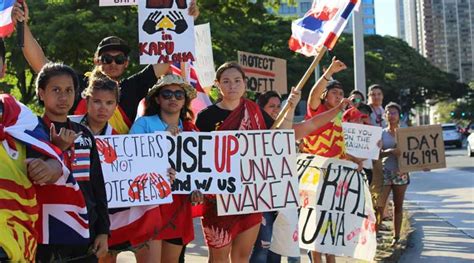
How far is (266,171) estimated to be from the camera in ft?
17.4

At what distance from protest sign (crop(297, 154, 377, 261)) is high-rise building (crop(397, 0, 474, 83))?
4588 inches

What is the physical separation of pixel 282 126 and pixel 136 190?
1.44 meters

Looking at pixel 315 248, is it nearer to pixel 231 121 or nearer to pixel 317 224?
pixel 317 224

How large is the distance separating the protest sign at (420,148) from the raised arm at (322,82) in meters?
2.48

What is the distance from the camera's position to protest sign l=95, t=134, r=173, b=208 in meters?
4.49

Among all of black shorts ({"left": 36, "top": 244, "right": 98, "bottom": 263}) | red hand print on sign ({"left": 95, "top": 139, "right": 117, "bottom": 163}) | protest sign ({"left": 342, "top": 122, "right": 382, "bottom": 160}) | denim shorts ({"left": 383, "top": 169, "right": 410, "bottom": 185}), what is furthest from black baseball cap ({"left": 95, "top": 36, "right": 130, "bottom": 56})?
denim shorts ({"left": 383, "top": 169, "right": 410, "bottom": 185})

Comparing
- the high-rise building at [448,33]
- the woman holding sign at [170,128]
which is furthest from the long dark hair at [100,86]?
the high-rise building at [448,33]

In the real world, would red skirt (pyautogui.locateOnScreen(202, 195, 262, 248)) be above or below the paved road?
above

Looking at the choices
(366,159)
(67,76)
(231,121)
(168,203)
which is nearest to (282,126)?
(231,121)

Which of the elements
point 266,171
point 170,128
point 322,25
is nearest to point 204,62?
point 322,25

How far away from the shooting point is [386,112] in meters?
8.76

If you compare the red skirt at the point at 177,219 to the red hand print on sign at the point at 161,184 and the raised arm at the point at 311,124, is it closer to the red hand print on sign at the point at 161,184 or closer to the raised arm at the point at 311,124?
the red hand print on sign at the point at 161,184

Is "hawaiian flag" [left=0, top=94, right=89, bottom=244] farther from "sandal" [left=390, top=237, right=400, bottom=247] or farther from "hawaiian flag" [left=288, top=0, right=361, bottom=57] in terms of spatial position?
"sandal" [left=390, top=237, right=400, bottom=247]

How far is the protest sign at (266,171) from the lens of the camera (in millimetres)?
5180
